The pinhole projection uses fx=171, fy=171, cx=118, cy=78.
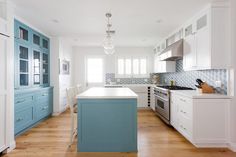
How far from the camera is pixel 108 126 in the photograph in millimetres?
2721

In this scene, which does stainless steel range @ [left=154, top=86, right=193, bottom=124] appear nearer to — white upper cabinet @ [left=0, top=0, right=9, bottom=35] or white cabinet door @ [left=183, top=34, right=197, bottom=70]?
white cabinet door @ [left=183, top=34, right=197, bottom=70]

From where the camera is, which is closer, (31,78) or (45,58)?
(31,78)

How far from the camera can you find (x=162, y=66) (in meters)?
5.62

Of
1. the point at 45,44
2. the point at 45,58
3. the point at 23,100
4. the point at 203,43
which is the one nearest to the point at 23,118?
the point at 23,100

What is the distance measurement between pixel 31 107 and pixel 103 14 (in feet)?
8.91

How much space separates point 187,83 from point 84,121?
9.89ft

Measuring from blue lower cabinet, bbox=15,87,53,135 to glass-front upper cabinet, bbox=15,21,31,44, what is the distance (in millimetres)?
1137

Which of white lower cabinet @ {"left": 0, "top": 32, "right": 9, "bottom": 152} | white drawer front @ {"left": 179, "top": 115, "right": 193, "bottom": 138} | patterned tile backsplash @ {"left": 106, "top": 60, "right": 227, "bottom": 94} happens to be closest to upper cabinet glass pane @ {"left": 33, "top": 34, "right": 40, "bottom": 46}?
white lower cabinet @ {"left": 0, "top": 32, "right": 9, "bottom": 152}

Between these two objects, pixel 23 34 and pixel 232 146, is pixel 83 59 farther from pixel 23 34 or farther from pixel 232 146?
pixel 232 146

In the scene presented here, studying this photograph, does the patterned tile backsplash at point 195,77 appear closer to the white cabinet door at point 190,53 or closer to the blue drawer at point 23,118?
A: the white cabinet door at point 190,53

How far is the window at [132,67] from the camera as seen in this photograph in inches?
278

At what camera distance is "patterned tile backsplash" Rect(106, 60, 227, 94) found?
10.4 ft

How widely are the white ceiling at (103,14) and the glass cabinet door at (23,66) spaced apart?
0.68 m

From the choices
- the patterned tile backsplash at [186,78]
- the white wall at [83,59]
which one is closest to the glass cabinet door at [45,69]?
the white wall at [83,59]
